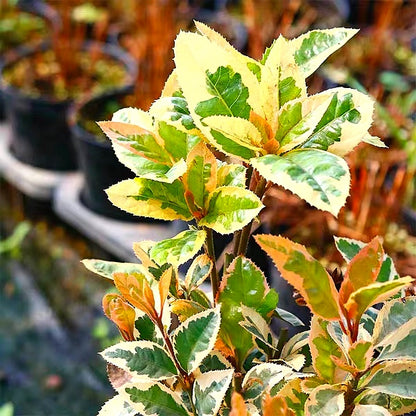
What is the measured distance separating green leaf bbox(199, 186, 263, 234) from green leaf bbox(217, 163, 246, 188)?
0.02 meters

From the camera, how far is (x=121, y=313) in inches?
23.8

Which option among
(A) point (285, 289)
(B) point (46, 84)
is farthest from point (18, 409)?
(B) point (46, 84)

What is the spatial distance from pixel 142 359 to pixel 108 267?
12 cm

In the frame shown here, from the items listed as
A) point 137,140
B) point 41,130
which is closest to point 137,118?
point 137,140

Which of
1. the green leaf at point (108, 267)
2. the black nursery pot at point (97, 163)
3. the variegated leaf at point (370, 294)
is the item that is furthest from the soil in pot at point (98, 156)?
the variegated leaf at point (370, 294)

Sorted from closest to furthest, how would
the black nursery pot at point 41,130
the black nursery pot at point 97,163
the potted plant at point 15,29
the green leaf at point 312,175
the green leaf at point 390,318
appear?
the green leaf at point 312,175, the green leaf at point 390,318, the black nursery pot at point 97,163, the black nursery pot at point 41,130, the potted plant at point 15,29

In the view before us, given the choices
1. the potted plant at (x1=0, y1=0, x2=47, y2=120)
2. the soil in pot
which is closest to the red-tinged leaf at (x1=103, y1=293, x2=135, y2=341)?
the soil in pot

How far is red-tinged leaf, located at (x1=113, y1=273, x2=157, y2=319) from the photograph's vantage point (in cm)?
56

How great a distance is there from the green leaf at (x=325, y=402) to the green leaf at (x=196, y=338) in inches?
3.7

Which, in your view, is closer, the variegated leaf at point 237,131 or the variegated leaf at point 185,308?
the variegated leaf at point 237,131

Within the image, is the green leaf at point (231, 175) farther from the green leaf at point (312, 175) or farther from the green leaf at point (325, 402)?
the green leaf at point (325, 402)

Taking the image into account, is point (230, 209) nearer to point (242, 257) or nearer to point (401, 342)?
point (242, 257)

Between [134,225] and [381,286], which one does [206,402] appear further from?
[134,225]

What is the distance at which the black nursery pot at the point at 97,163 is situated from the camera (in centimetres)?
176
